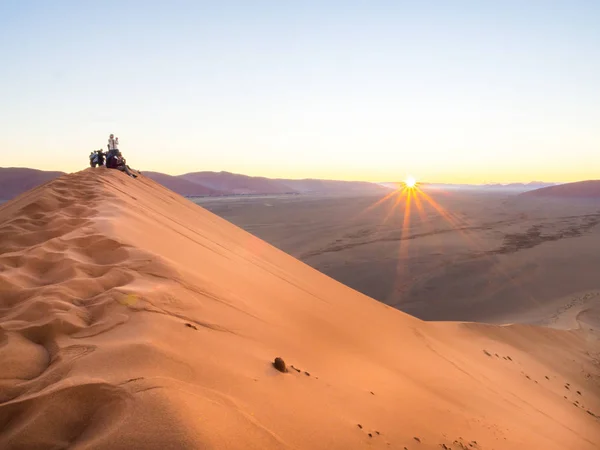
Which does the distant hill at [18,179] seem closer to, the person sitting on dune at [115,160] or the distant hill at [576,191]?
the person sitting on dune at [115,160]

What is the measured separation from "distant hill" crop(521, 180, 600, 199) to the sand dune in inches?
2524

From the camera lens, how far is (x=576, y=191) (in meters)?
59.6

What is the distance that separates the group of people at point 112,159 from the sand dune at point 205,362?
13.5ft

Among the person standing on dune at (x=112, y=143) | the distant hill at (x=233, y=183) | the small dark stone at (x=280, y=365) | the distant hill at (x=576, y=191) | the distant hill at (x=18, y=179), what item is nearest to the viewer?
the small dark stone at (x=280, y=365)

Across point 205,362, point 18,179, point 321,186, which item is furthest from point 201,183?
point 205,362

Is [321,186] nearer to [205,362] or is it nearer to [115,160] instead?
[115,160]

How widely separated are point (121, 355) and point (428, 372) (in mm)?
2662

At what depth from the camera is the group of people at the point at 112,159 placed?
8.91 meters

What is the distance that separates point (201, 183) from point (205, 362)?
336 ft

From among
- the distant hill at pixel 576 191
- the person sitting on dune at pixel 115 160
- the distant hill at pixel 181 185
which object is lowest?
the distant hill at pixel 181 185

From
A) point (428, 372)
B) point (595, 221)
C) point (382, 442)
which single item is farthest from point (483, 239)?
point (382, 442)

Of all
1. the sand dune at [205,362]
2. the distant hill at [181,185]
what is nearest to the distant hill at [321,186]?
the distant hill at [181,185]

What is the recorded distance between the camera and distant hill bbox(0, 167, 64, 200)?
2147 inches

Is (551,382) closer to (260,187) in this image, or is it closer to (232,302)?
(232,302)
